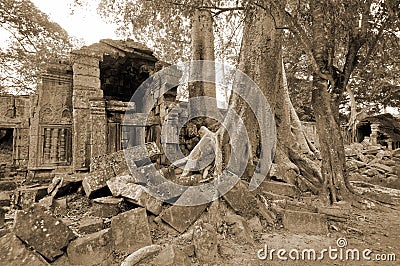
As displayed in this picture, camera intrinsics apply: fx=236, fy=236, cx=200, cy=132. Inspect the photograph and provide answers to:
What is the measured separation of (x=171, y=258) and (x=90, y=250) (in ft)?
2.96

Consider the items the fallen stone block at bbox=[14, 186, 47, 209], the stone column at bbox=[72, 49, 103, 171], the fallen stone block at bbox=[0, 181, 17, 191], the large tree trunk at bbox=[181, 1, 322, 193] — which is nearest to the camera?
the fallen stone block at bbox=[14, 186, 47, 209]

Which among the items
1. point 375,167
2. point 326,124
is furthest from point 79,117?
point 375,167

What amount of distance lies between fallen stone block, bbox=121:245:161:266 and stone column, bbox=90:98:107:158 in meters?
2.92

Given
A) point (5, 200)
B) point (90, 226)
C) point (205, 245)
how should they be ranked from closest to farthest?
point (205, 245), point (90, 226), point (5, 200)

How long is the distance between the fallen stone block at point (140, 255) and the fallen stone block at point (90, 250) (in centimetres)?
31

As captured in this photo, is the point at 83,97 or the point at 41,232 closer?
the point at 41,232

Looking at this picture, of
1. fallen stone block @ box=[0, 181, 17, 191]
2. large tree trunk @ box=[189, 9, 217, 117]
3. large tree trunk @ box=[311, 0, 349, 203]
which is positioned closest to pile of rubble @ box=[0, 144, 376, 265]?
large tree trunk @ box=[311, 0, 349, 203]

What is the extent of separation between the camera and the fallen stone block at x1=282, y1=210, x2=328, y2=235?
11.3 ft

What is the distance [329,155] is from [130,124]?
14.0 feet

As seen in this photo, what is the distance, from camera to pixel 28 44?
1181 centimetres

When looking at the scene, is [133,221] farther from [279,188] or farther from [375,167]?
[375,167]

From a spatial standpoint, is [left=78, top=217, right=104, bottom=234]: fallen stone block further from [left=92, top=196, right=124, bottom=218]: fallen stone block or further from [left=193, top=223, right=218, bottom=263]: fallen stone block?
[left=193, top=223, right=218, bottom=263]: fallen stone block

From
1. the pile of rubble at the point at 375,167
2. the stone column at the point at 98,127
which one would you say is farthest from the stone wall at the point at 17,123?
the pile of rubble at the point at 375,167

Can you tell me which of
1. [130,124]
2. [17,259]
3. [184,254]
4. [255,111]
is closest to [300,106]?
[255,111]
